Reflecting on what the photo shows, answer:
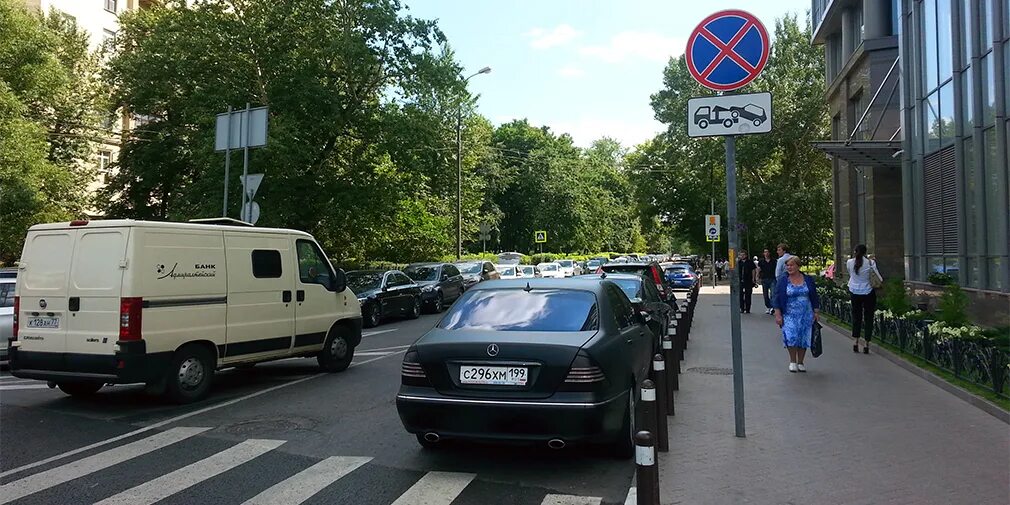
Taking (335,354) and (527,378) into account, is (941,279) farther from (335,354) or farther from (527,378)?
(527,378)

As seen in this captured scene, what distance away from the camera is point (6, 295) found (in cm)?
1190

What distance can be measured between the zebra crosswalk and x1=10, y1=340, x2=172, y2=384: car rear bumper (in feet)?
4.62

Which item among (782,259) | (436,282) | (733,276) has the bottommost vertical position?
(436,282)

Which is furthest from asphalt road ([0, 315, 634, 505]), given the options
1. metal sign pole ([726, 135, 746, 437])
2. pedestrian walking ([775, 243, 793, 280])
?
pedestrian walking ([775, 243, 793, 280])

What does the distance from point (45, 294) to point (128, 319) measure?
127cm

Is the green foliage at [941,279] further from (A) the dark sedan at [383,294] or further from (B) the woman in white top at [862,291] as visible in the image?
(A) the dark sedan at [383,294]

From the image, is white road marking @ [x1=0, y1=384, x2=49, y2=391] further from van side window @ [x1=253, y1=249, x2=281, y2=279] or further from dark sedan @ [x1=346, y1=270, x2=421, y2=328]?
dark sedan @ [x1=346, y1=270, x2=421, y2=328]

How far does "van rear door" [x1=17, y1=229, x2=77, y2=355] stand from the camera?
302 inches

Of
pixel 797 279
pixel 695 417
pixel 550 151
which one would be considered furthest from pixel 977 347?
pixel 550 151

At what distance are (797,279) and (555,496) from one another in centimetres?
662

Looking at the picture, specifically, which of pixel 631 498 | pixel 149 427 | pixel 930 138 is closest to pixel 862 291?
pixel 930 138

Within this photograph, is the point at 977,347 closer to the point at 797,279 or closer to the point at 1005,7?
the point at 797,279

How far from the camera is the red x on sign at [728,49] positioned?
625cm

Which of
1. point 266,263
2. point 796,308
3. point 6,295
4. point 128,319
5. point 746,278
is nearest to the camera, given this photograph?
point 128,319
